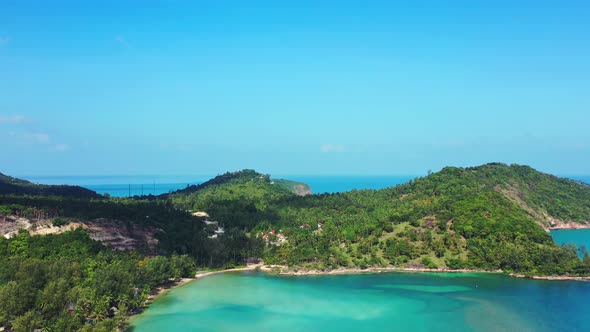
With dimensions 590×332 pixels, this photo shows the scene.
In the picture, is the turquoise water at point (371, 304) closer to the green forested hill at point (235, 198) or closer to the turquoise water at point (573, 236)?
the green forested hill at point (235, 198)

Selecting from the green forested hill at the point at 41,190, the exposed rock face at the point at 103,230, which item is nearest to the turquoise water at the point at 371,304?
the exposed rock face at the point at 103,230

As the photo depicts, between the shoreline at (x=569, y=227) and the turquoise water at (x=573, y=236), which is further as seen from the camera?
the shoreline at (x=569, y=227)

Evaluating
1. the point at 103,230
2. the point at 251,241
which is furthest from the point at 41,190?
the point at 251,241

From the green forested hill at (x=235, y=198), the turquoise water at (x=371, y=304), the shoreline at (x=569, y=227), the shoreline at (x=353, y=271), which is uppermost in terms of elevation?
the green forested hill at (x=235, y=198)

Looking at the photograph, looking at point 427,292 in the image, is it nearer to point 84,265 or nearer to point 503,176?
point 84,265

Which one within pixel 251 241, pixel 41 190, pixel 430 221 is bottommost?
pixel 251 241

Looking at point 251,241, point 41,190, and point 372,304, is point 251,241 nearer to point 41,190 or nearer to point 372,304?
point 372,304
